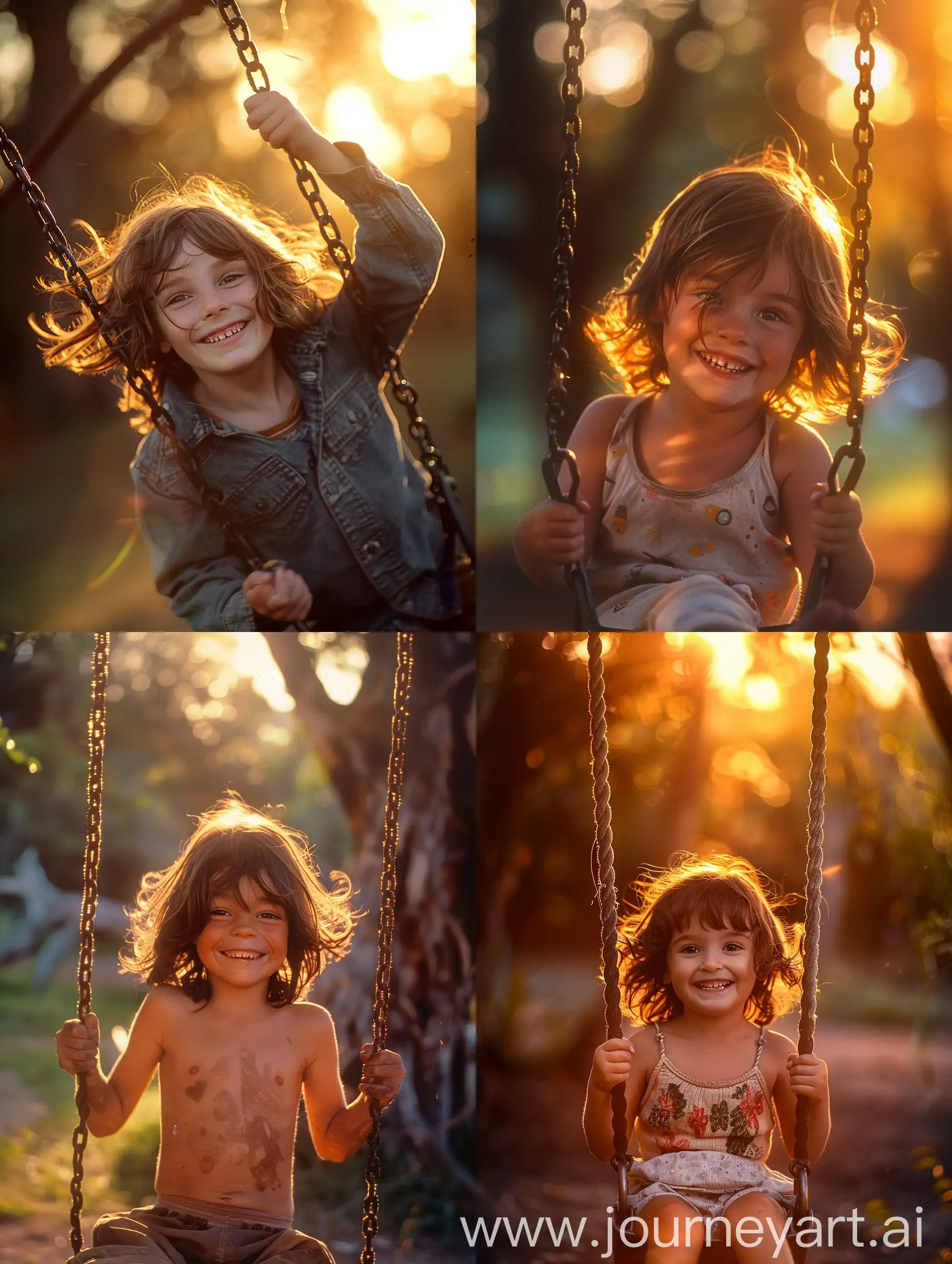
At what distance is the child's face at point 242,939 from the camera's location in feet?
6.85

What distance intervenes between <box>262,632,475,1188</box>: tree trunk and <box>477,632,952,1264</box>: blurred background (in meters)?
0.04

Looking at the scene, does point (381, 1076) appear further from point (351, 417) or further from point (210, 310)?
point (210, 310)

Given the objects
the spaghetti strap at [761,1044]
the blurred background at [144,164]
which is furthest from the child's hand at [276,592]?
the spaghetti strap at [761,1044]

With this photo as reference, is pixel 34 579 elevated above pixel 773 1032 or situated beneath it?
elevated above

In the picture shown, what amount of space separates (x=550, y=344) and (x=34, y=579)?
3.20 ft

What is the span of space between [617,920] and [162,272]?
1300 millimetres

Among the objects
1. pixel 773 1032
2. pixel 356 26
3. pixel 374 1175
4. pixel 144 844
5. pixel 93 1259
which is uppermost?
pixel 356 26

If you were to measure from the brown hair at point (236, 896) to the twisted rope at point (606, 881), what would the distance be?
1.46 ft

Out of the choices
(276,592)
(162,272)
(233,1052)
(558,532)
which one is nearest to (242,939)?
(233,1052)

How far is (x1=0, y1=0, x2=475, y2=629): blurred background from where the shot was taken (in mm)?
2131

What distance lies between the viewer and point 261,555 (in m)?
2.14

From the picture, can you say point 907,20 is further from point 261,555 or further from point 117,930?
point 117,930

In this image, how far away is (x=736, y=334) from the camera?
6.81ft

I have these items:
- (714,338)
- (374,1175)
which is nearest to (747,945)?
(374,1175)
